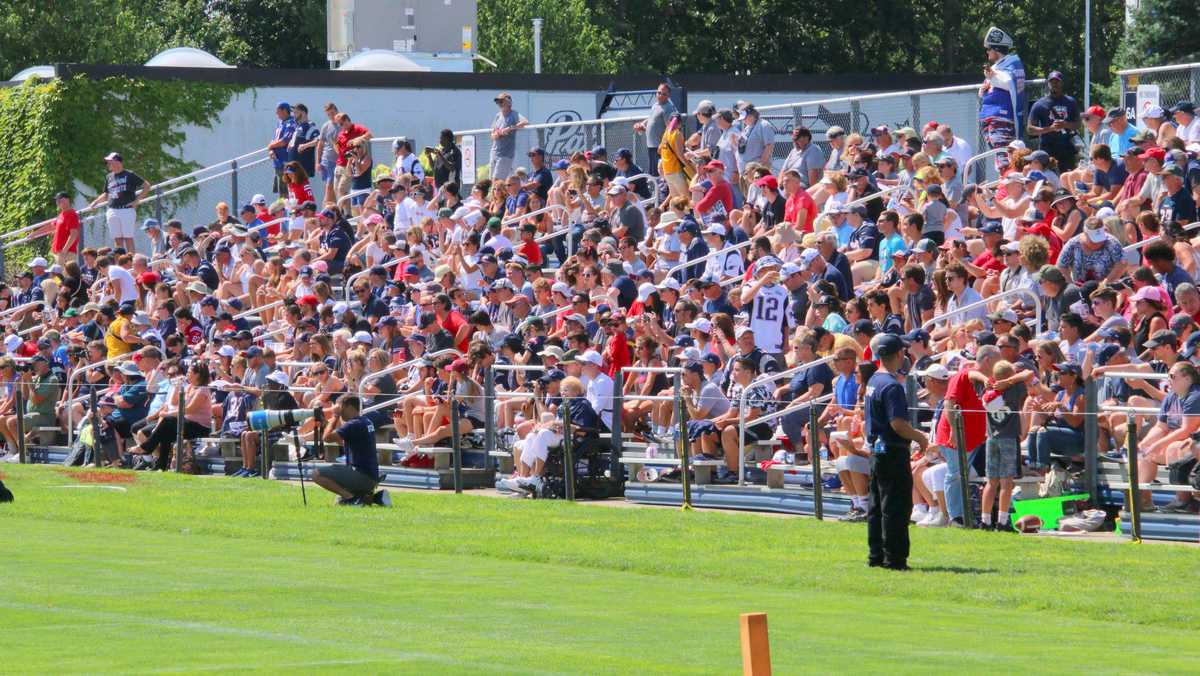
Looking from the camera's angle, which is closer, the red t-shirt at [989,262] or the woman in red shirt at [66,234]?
the red t-shirt at [989,262]

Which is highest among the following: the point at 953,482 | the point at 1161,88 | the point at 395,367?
the point at 1161,88

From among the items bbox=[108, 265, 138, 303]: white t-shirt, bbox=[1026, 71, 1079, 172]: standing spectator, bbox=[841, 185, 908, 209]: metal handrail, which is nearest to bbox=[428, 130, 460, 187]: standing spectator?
bbox=[108, 265, 138, 303]: white t-shirt

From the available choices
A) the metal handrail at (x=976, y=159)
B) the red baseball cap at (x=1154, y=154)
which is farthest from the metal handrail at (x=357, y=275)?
the red baseball cap at (x=1154, y=154)

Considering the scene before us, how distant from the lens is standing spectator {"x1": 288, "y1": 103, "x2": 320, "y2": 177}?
120 ft

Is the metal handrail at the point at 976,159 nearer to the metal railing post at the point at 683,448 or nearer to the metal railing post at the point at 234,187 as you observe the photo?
the metal railing post at the point at 683,448

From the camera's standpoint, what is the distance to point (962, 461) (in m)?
17.6

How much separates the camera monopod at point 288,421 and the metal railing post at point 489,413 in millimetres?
2150

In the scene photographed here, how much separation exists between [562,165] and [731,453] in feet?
38.3

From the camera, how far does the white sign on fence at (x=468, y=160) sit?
35.5 metres

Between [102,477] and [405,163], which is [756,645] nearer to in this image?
[102,477]

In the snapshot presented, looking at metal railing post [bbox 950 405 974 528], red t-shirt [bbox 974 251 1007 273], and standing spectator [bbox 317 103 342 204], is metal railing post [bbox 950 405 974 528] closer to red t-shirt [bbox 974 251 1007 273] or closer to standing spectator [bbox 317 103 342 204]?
red t-shirt [bbox 974 251 1007 273]

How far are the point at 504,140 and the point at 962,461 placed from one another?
1679 cm

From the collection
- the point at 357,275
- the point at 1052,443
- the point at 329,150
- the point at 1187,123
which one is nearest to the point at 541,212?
the point at 357,275

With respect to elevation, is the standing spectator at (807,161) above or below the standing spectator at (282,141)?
below
